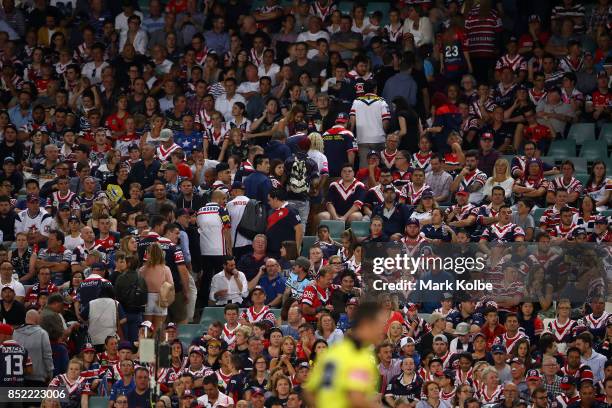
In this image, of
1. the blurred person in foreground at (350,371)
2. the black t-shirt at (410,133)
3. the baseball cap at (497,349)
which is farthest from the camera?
the black t-shirt at (410,133)

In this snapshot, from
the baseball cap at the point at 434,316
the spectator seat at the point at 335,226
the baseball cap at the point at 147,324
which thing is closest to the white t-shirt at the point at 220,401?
the baseball cap at the point at 147,324

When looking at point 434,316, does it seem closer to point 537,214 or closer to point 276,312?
point 276,312

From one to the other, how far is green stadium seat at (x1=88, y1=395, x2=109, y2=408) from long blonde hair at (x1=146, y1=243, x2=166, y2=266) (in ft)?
5.69

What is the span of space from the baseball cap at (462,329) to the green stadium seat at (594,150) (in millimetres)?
4826

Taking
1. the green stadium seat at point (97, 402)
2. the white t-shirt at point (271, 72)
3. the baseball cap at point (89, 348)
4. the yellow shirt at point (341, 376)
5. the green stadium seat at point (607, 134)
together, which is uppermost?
the white t-shirt at point (271, 72)

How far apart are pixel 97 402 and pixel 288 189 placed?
4.01 meters

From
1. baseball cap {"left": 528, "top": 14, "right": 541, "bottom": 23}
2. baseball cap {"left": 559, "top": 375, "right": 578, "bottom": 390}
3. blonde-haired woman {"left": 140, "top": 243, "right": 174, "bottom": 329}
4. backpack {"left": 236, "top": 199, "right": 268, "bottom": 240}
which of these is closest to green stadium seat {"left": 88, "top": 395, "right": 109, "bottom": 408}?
blonde-haired woman {"left": 140, "top": 243, "right": 174, "bottom": 329}

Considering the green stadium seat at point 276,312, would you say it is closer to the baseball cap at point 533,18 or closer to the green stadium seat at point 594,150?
the green stadium seat at point 594,150

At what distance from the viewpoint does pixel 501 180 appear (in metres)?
19.3

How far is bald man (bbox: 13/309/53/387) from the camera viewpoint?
16.8m

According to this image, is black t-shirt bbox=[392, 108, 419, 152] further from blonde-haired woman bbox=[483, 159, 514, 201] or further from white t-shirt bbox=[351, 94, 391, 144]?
blonde-haired woman bbox=[483, 159, 514, 201]

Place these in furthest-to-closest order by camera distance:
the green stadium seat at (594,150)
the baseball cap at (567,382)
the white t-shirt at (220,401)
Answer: the green stadium seat at (594,150) → the baseball cap at (567,382) → the white t-shirt at (220,401)

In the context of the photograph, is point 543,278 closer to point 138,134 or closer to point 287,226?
point 287,226

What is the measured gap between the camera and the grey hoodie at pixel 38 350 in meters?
16.8
